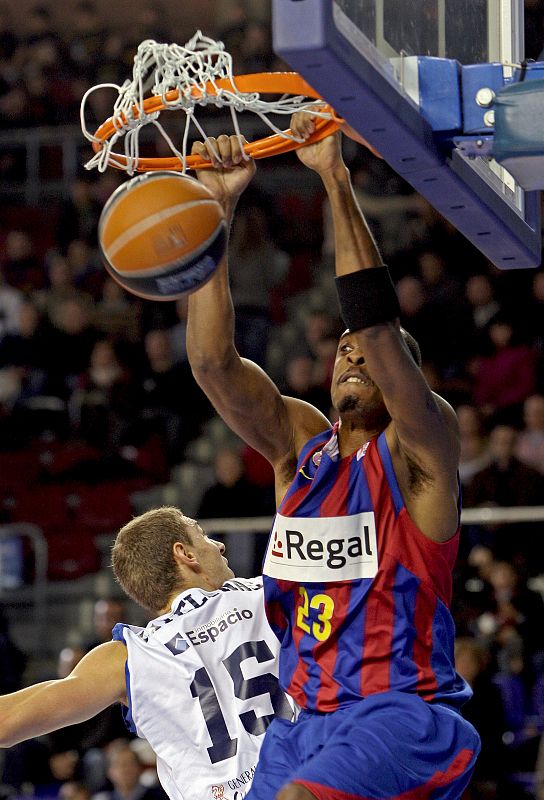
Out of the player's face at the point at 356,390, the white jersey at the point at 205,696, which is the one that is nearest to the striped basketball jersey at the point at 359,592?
the player's face at the point at 356,390

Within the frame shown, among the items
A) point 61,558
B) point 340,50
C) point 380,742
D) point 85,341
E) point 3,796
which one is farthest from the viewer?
point 85,341

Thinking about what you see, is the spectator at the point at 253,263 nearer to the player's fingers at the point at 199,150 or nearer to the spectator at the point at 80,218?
the spectator at the point at 80,218

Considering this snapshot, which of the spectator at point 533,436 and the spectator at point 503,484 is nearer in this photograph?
the spectator at point 503,484

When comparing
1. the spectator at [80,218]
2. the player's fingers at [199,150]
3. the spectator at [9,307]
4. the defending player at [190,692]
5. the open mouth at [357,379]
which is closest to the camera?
the open mouth at [357,379]

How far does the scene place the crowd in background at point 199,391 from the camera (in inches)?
303

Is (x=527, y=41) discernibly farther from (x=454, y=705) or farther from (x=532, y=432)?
(x=532, y=432)

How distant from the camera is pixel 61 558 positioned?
33.4 feet

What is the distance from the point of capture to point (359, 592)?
11.7ft

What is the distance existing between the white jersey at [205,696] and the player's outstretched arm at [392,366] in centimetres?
79

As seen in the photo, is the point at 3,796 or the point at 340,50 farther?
the point at 3,796

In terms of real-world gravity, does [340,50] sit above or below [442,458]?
above

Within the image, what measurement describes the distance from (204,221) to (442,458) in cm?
90

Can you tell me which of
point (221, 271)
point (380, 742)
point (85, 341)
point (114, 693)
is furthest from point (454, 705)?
point (85, 341)

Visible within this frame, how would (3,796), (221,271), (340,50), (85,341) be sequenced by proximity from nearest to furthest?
1. (340,50)
2. (221,271)
3. (3,796)
4. (85,341)
